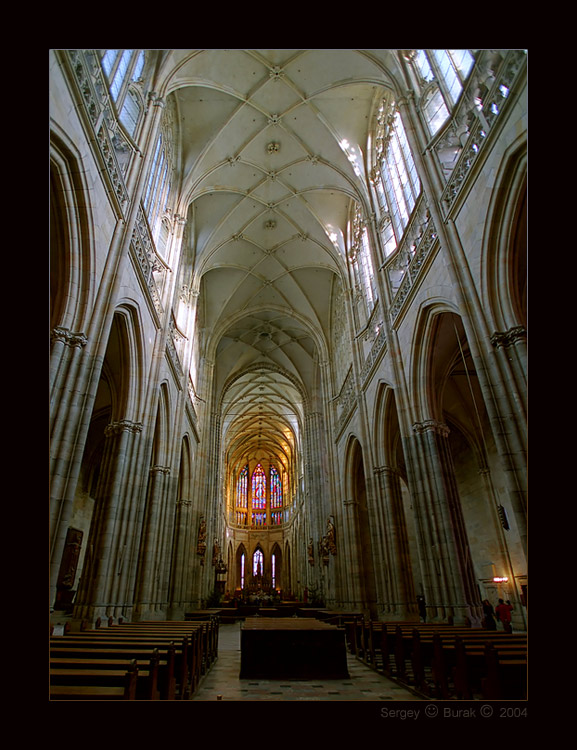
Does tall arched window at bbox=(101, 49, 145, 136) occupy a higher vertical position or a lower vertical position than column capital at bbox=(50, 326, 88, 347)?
higher

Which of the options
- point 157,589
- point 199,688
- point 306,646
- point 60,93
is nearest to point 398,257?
point 60,93

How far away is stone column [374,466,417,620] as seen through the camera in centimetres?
1358

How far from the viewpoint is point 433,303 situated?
420 inches

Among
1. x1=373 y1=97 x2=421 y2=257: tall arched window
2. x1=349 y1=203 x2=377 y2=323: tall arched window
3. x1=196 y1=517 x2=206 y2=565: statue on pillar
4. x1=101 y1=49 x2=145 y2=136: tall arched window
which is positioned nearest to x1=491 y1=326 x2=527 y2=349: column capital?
Answer: x1=373 y1=97 x2=421 y2=257: tall arched window

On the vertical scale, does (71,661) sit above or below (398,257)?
below

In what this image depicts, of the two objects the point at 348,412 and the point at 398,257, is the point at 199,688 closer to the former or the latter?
the point at 398,257

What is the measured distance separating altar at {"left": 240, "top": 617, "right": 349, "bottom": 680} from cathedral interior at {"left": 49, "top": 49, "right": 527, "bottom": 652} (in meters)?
3.24

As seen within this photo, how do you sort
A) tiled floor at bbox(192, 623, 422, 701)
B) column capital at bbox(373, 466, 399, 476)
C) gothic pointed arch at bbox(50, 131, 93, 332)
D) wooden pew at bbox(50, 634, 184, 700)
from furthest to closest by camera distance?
column capital at bbox(373, 466, 399, 476) → gothic pointed arch at bbox(50, 131, 93, 332) → tiled floor at bbox(192, 623, 422, 701) → wooden pew at bbox(50, 634, 184, 700)

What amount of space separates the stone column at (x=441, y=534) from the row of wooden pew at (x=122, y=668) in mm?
6223

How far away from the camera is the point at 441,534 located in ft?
34.0

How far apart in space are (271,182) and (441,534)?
1601 centimetres

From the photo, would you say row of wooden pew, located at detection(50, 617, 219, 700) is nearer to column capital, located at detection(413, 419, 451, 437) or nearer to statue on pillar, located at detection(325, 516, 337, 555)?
column capital, located at detection(413, 419, 451, 437)

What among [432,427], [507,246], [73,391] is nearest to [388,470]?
[432,427]
